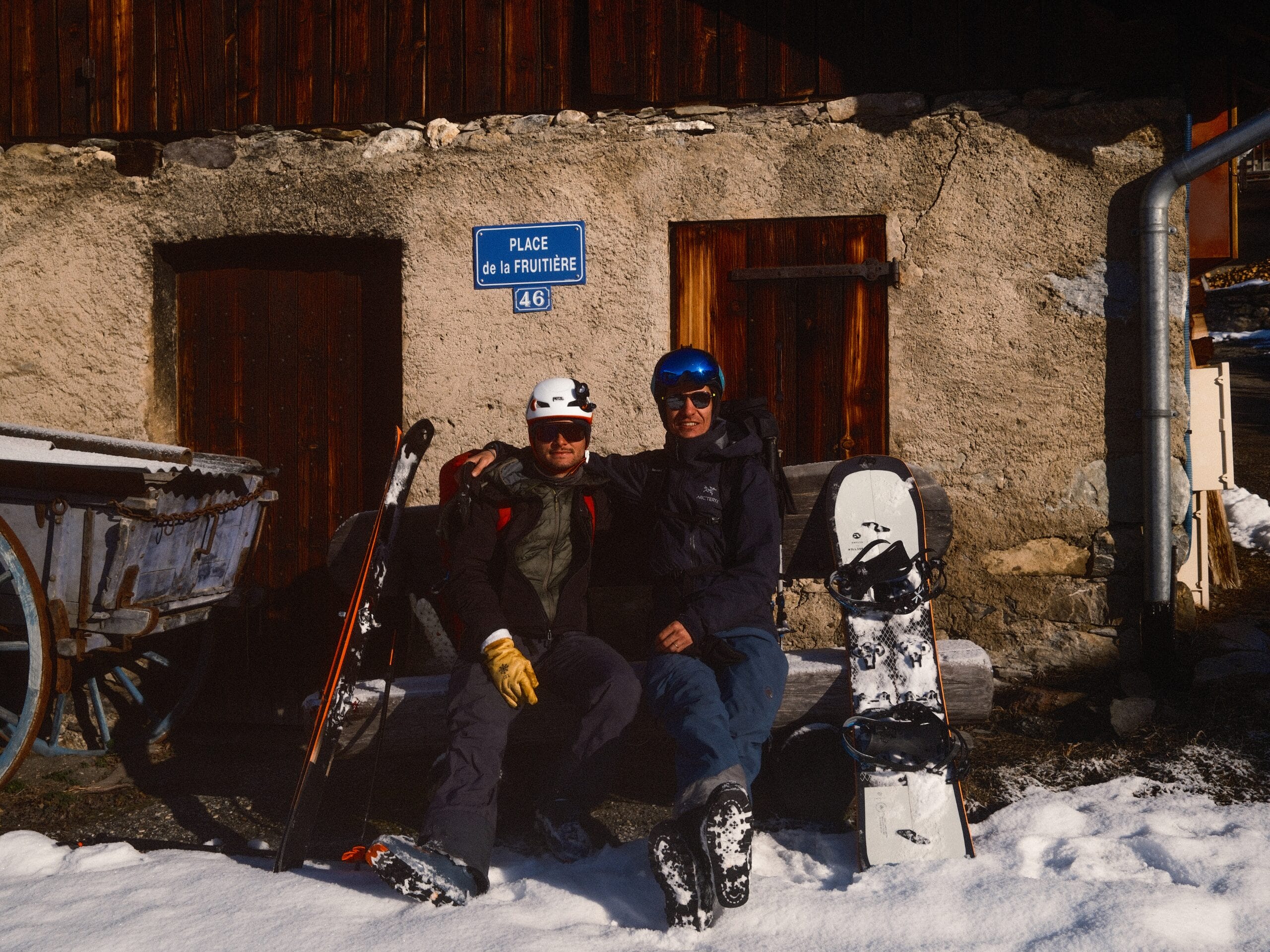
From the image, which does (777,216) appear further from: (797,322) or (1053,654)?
(1053,654)

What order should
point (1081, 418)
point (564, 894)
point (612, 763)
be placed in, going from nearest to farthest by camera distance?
point (564, 894), point (612, 763), point (1081, 418)

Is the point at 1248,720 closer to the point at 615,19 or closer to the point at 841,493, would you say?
the point at 841,493

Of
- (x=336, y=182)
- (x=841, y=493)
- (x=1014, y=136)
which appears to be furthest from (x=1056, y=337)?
(x=336, y=182)

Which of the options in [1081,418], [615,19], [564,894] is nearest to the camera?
[564,894]

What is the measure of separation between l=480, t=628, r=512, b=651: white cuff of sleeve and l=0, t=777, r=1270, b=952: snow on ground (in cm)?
62

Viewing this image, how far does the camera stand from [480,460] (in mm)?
3070

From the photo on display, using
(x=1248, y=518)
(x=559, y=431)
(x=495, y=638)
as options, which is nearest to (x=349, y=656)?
(x=495, y=638)

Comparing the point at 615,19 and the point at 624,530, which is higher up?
the point at 615,19

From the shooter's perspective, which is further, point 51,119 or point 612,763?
point 51,119

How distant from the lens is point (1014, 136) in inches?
153

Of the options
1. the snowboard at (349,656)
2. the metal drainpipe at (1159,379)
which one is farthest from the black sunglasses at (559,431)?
the metal drainpipe at (1159,379)

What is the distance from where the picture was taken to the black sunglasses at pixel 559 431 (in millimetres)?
3051

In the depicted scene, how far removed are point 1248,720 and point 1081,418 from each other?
1278 mm

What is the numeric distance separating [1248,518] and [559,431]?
6.62 meters
